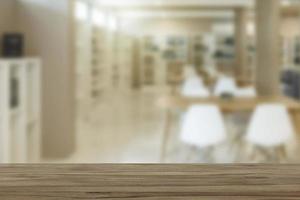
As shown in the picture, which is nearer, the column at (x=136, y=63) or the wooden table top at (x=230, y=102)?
the wooden table top at (x=230, y=102)

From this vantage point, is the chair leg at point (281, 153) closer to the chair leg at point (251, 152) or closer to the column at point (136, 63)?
the chair leg at point (251, 152)

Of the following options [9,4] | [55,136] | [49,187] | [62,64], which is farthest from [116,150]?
[49,187]

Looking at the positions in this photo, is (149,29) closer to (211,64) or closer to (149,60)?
(149,60)

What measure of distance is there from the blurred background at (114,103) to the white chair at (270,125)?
0.01 metres

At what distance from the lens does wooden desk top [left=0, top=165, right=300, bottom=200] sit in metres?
0.97

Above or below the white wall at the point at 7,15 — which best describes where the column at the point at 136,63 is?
below

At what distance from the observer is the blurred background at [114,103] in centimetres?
492

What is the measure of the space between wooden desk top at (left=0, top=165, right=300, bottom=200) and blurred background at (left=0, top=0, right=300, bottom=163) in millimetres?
3306

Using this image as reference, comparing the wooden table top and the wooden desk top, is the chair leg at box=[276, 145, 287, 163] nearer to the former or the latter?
the wooden table top

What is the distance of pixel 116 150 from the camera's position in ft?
21.6

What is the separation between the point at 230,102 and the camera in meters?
5.77

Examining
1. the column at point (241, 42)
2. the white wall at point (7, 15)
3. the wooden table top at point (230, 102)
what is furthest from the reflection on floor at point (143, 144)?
the column at point (241, 42)

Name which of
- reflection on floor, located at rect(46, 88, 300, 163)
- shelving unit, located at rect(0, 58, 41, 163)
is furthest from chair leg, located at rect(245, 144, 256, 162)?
shelving unit, located at rect(0, 58, 41, 163)

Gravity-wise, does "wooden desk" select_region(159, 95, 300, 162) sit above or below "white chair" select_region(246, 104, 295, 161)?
above
